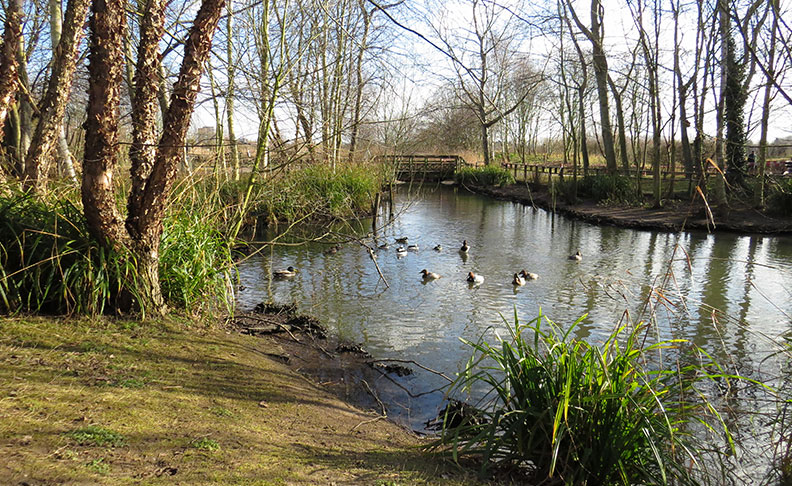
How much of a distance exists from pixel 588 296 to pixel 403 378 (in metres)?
4.05

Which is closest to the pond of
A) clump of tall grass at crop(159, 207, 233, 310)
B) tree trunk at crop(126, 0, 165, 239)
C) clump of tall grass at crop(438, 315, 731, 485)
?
clump of tall grass at crop(438, 315, 731, 485)

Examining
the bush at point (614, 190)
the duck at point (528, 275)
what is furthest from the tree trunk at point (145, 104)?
the bush at point (614, 190)

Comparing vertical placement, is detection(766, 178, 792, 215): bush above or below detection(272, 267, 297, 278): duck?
above

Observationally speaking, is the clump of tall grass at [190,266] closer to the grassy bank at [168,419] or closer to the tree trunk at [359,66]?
the grassy bank at [168,419]

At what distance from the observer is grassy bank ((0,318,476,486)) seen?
2.08 m

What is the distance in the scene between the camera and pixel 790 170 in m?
20.6

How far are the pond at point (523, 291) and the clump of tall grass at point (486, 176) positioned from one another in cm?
1374

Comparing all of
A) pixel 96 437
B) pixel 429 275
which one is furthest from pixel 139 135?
pixel 429 275

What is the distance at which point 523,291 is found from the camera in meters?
7.86

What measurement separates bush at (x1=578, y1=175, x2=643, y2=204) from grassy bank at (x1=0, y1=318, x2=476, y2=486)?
1630 centimetres

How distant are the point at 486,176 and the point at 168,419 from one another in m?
27.5

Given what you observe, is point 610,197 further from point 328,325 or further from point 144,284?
point 144,284

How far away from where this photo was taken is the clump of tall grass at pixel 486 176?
27.7 metres

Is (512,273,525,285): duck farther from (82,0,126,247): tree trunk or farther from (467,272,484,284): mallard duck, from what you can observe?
(82,0,126,247): tree trunk
